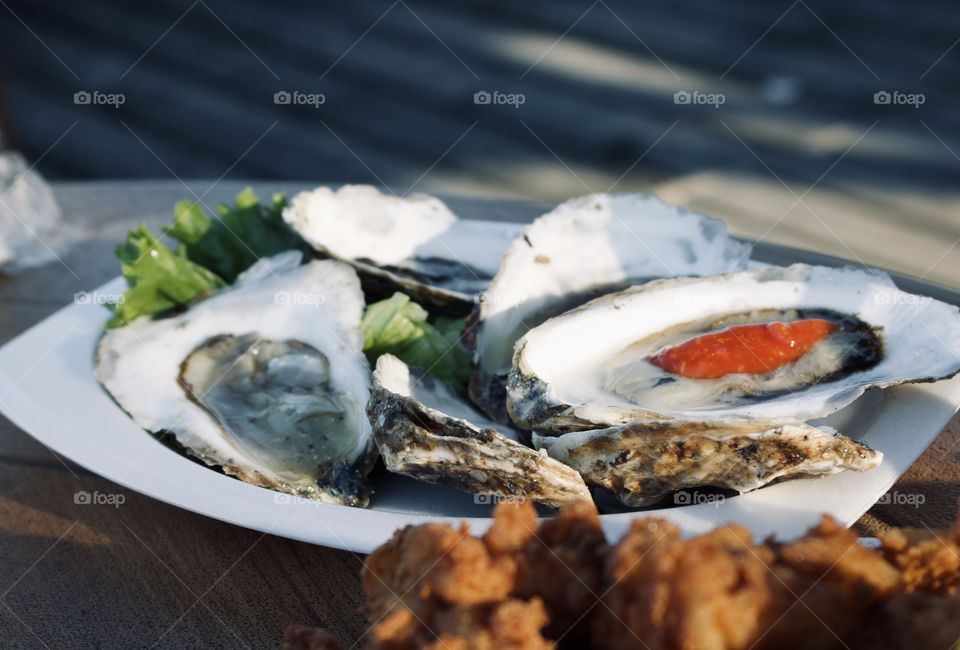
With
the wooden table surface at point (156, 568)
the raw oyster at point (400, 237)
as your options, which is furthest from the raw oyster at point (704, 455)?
the raw oyster at point (400, 237)

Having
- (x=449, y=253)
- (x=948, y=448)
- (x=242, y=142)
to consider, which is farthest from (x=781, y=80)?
(x=948, y=448)

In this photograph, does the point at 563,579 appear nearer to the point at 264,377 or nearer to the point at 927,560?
the point at 927,560

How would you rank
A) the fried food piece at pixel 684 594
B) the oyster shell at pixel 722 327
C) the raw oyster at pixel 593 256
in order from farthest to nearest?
the raw oyster at pixel 593 256 < the oyster shell at pixel 722 327 < the fried food piece at pixel 684 594

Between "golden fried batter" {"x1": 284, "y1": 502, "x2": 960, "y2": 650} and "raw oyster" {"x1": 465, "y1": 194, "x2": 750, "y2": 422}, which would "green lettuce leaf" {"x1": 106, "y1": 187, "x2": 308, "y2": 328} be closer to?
"raw oyster" {"x1": 465, "y1": 194, "x2": 750, "y2": 422}

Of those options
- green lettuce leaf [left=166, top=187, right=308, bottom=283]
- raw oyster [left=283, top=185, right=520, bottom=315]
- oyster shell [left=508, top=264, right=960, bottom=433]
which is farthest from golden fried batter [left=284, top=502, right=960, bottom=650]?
green lettuce leaf [left=166, top=187, right=308, bottom=283]

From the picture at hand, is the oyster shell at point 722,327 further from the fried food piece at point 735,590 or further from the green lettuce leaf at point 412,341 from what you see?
the fried food piece at point 735,590

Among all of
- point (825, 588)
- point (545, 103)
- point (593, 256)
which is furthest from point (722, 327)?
point (545, 103)
